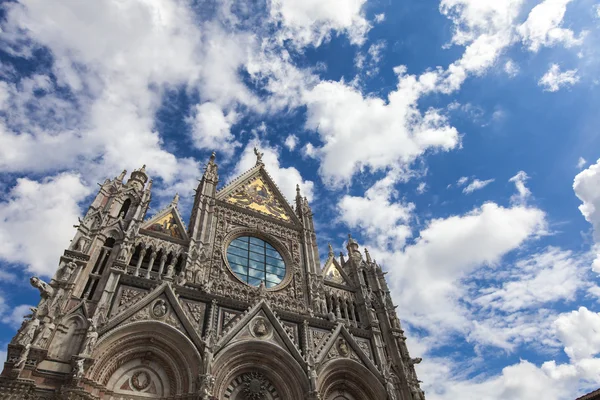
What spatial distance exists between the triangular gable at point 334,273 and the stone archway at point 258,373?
7054mm

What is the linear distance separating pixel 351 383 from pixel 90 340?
1141cm

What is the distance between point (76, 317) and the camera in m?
13.1

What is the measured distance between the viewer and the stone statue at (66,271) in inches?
539

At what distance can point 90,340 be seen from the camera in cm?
1230

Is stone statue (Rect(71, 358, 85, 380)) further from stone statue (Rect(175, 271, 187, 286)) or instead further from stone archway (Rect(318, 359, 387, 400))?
stone archway (Rect(318, 359, 387, 400))

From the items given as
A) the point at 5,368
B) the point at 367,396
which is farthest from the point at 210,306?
the point at 367,396

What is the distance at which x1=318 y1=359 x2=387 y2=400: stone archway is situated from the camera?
16.7 m

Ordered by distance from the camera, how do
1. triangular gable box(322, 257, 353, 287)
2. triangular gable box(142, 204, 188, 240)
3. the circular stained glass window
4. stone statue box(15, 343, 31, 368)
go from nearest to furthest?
stone statue box(15, 343, 31, 368), triangular gable box(142, 204, 188, 240), the circular stained glass window, triangular gable box(322, 257, 353, 287)

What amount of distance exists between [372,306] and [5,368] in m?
16.7

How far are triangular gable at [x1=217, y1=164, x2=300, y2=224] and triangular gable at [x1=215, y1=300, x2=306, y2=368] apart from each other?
25.8 ft

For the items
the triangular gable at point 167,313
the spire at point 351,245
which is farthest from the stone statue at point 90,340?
the spire at point 351,245

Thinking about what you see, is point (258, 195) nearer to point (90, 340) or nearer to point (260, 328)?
point (260, 328)

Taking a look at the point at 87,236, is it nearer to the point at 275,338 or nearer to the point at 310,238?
the point at 275,338

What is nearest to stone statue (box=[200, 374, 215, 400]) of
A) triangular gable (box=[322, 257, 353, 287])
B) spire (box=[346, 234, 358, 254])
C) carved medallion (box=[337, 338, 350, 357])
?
carved medallion (box=[337, 338, 350, 357])
